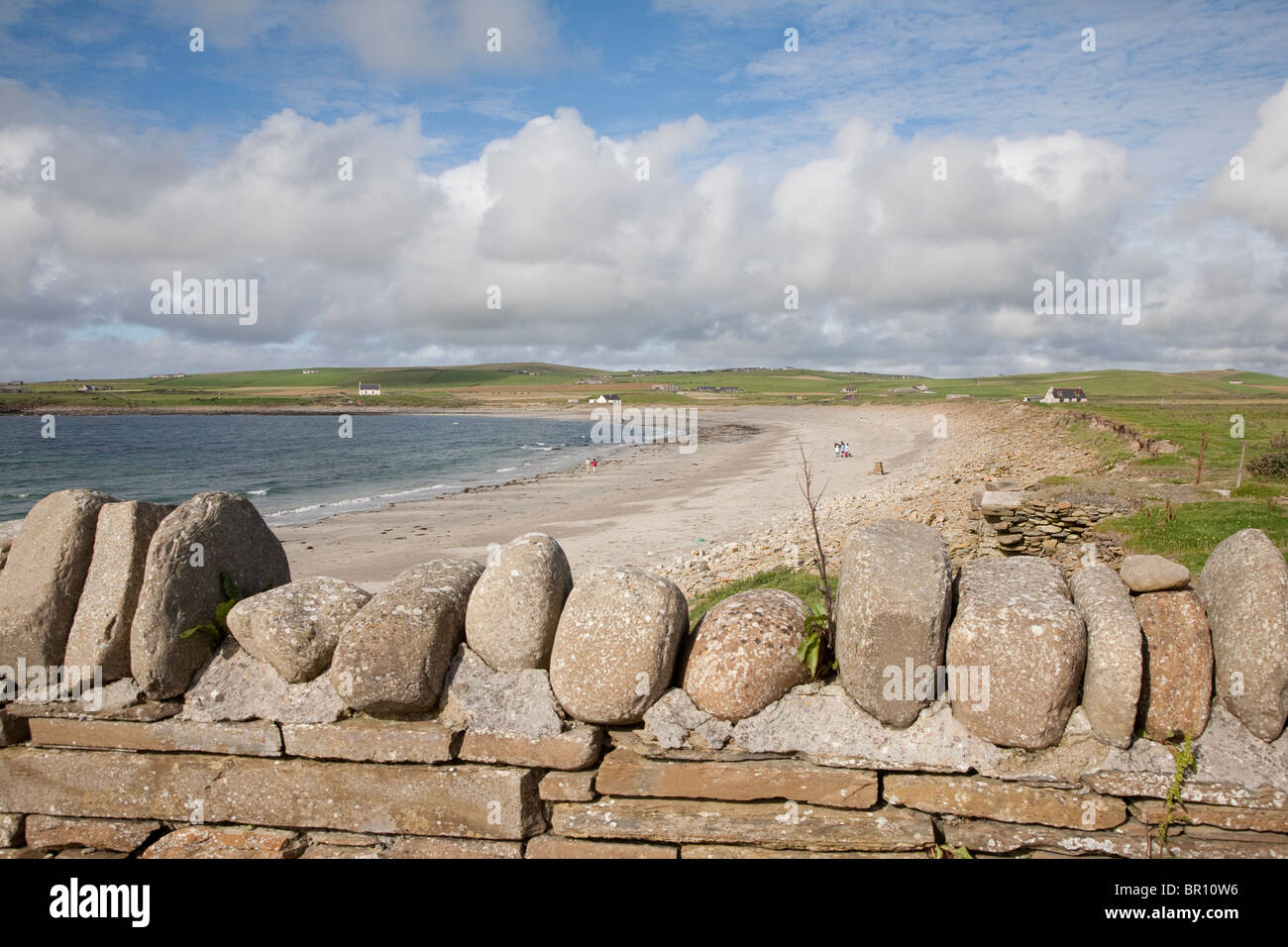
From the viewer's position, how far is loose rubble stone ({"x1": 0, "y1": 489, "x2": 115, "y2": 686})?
4.48m

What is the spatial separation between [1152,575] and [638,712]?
2.80 m

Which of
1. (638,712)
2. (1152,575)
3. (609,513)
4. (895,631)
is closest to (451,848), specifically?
(638,712)

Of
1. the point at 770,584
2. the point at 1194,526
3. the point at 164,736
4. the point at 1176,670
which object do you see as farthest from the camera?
the point at 1194,526

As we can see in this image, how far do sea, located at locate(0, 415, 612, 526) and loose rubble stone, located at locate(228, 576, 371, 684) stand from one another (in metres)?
25.6

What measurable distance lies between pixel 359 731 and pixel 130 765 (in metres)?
1.48

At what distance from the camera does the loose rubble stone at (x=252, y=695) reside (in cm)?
420

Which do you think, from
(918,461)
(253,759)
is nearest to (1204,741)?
(253,759)

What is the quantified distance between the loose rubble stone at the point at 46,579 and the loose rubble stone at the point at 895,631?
4.60m

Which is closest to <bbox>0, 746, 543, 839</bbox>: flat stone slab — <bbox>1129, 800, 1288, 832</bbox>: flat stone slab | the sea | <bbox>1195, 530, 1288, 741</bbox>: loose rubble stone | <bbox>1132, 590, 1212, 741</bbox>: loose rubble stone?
<bbox>1129, 800, 1288, 832</bbox>: flat stone slab

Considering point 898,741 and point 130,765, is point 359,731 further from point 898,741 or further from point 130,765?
point 898,741

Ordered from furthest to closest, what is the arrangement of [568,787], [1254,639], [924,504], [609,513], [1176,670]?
[609,513], [924,504], [568,787], [1176,670], [1254,639]

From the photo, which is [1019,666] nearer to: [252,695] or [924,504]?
[252,695]

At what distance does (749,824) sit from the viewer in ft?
12.4
